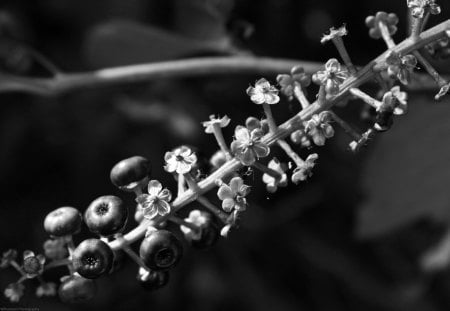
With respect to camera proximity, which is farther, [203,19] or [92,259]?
[203,19]

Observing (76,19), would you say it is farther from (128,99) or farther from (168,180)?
(168,180)

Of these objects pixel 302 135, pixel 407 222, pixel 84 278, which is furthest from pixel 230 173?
pixel 407 222

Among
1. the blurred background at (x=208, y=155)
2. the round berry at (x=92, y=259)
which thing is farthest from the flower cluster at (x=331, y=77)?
the blurred background at (x=208, y=155)

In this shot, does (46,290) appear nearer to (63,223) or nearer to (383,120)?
(63,223)

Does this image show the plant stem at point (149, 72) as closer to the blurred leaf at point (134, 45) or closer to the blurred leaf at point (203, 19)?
the blurred leaf at point (134, 45)

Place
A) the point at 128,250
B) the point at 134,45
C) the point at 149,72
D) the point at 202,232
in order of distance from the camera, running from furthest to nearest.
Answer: the point at 134,45 → the point at 149,72 → the point at 202,232 → the point at 128,250

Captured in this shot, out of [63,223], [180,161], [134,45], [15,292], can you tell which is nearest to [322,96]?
[180,161]

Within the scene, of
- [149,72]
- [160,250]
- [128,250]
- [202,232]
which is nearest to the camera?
[160,250]
